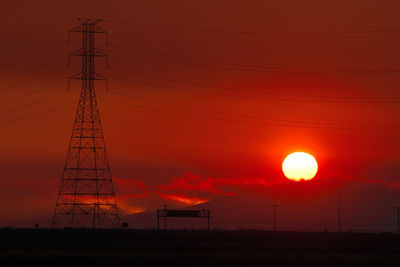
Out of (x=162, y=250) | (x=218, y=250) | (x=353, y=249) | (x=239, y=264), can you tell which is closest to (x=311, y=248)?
(x=353, y=249)

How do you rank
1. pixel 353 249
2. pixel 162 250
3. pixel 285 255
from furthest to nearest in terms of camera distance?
pixel 353 249, pixel 162 250, pixel 285 255

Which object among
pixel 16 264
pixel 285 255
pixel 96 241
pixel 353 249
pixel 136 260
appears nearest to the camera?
pixel 16 264

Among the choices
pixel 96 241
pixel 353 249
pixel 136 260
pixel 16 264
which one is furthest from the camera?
pixel 96 241

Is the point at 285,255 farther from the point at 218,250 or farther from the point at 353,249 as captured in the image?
the point at 353,249

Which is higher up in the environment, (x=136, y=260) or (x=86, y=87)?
(x=86, y=87)

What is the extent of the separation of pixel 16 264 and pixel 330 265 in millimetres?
38923

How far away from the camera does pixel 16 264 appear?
3656 inches

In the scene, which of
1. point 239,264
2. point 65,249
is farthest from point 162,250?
point 239,264

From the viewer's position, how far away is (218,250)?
120 m

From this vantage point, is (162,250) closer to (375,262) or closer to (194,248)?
(194,248)

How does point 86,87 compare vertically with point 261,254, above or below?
above

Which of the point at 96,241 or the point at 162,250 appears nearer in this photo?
the point at 162,250

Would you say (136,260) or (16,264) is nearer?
(16,264)

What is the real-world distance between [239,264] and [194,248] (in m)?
28.6
